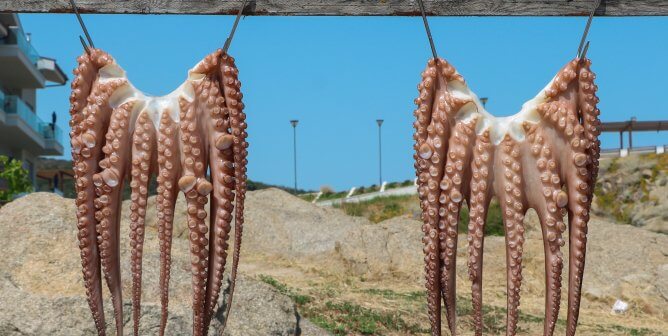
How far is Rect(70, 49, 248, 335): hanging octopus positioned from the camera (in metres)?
5.41

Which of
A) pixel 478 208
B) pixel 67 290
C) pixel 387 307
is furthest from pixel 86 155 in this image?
pixel 387 307

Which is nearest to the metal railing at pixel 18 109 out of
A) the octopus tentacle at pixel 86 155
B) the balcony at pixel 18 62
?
the balcony at pixel 18 62

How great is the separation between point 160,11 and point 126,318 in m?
3.25

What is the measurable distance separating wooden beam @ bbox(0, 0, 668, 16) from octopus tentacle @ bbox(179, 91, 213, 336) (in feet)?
2.52

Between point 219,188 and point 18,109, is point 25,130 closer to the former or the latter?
point 18,109

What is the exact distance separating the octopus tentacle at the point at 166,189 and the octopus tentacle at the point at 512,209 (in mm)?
1788

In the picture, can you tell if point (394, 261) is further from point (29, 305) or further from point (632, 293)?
point (29, 305)

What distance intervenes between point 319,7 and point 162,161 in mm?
1361

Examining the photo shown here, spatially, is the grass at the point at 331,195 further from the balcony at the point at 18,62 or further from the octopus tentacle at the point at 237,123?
the octopus tentacle at the point at 237,123

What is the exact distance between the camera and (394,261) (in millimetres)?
16938

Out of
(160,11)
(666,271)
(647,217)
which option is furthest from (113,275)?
(647,217)

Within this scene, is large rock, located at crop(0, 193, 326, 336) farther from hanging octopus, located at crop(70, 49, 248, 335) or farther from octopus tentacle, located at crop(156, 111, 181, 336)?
octopus tentacle, located at crop(156, 111, 181, 336)

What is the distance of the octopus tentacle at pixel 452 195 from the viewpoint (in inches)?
213

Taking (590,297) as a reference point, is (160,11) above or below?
above
